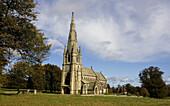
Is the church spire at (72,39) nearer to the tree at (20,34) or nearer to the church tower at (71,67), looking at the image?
the church tower at (71,67)

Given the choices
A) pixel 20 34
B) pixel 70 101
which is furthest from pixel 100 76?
pixel 20 34

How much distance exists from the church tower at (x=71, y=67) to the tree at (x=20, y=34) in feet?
153

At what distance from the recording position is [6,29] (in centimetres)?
1661

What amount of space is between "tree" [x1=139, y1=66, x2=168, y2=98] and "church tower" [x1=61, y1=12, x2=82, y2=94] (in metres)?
27.2

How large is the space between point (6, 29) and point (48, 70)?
175ft

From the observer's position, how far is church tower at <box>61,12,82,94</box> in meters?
63.8

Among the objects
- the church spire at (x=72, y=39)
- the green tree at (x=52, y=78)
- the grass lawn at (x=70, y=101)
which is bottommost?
the grass lawn at (x=70, y=101)

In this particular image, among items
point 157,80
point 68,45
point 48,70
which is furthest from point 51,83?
point 157,80

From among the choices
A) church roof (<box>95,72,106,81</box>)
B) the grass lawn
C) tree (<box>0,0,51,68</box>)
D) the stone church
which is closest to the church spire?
the stone church

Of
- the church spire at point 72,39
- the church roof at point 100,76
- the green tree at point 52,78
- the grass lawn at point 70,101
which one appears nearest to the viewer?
the grass lawn at point 70,101

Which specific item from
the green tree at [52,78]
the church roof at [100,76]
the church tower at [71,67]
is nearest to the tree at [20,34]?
the church tower at [71,67]

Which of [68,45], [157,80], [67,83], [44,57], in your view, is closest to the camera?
[44,57]

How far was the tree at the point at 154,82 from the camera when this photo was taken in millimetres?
59750

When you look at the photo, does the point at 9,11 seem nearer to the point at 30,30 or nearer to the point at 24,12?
the point at 24,12
